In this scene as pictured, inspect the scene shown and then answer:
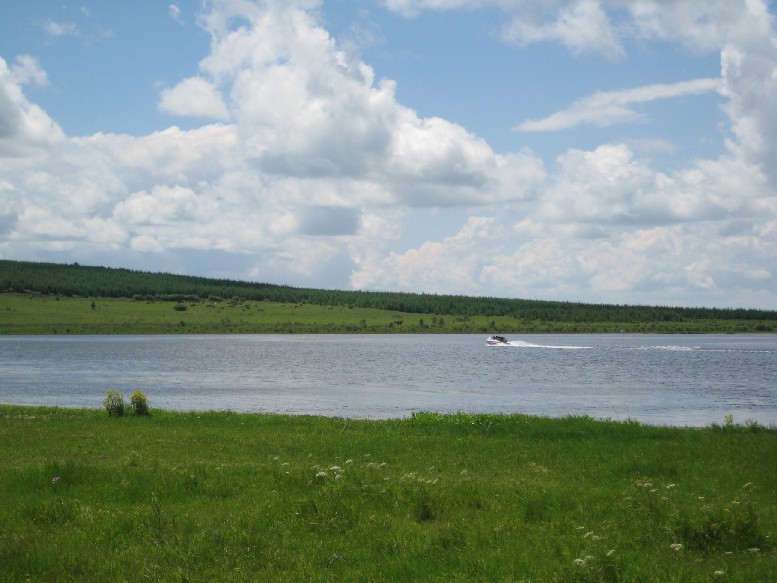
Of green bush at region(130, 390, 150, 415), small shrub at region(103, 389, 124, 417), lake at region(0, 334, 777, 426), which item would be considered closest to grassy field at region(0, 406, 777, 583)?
small shrub at region(103, 389, 124, 417)

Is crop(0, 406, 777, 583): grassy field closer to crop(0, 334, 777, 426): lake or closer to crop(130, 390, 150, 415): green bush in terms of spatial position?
crop(130, 390, 150, 415): green bush

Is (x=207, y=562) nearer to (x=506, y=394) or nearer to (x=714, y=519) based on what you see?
(x=714, y=519)

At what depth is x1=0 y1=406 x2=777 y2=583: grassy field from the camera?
473 inches

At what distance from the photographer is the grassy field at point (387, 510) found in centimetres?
1201

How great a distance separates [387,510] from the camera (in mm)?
15328

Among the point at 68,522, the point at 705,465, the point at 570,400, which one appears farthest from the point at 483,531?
the point at 570,400

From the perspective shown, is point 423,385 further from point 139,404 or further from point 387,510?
point 387,510

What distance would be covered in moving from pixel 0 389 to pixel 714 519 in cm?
5677

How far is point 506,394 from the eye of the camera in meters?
55.3

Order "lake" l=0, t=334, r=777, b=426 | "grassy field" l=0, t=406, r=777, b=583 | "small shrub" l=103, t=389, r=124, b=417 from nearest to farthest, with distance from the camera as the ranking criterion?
"grassy field" l=0, t=406, r=777, b=583 < "small shrub" l=103, t=389, r=124, b=417 < "lake" l=0, t=334, r=777, b=426

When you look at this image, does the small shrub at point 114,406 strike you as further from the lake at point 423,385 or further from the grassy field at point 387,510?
the lake at point 423,385

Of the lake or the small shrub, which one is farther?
the lake

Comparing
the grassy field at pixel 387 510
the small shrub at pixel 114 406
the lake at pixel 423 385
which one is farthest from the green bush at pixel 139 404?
the lake at pixel 423 385

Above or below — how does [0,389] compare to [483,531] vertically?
below
